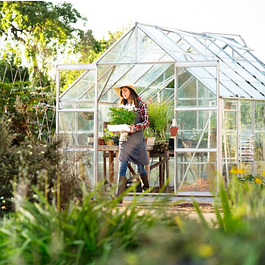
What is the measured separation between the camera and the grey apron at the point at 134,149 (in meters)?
8.32

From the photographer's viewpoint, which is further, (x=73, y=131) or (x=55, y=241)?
(x=73, y=131)

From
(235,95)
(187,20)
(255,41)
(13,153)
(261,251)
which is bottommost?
(261,251)

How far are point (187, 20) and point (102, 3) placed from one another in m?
4.37

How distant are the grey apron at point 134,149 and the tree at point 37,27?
420 inches

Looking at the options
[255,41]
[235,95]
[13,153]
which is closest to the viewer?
[13,153]

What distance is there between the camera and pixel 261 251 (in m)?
2.86

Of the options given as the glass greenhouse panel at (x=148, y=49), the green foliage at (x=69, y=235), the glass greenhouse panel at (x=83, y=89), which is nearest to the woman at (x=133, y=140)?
the glass greenhouse panel at (x=148, y=49)

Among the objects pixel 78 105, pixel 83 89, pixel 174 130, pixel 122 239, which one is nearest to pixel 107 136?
pixel 78 105

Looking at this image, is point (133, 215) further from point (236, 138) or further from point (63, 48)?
point (63, 48)

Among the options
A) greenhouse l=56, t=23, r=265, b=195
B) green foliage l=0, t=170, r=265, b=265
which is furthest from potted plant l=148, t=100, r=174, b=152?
green foliage l=0, t=170, r=265, b=265

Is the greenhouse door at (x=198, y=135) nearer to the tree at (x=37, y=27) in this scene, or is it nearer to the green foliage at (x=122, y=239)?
the green foliage at (x=122, y=239)

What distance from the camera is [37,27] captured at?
20.0 m

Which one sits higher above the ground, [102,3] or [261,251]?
[102,3]

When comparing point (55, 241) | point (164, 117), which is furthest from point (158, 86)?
point (55, 241)
